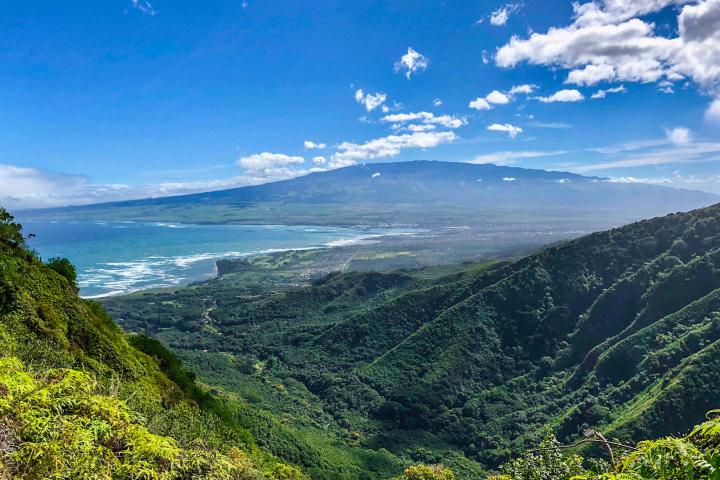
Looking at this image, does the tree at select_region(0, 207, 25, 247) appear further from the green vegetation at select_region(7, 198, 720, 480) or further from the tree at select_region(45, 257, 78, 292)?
the tree at select_region(45, 257, 78, 292)

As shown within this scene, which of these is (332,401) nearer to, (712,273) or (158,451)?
(712,273)

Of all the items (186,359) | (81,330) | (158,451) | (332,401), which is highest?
(158,451)

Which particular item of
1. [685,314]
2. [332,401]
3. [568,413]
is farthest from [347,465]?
[685,314]

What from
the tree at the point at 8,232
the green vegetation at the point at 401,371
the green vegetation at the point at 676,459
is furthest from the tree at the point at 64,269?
the green vegetation at the point at 676,459

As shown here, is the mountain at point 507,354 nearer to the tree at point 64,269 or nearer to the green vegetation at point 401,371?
the green vegetation at point 401,371

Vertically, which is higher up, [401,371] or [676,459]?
[676,459]

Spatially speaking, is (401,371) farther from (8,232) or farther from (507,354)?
(8,232)

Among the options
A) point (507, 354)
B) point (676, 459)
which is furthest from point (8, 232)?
point (507, 354)

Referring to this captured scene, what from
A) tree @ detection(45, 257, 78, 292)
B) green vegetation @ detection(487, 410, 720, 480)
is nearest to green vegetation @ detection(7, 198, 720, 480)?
green vegetation @ detection(487, 410, 720, 480)
